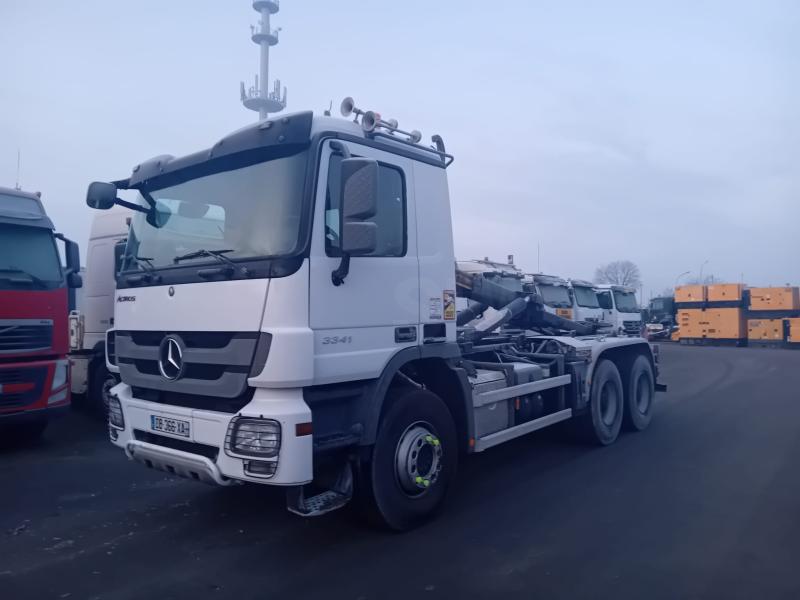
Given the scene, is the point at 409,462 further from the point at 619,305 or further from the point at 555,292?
the point at 619,305

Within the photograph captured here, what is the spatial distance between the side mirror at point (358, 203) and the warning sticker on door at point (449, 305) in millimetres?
1401

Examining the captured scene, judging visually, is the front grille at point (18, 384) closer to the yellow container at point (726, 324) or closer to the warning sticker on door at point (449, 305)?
the warning sticker on door at point (449, 305)

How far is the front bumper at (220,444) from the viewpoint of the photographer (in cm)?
392

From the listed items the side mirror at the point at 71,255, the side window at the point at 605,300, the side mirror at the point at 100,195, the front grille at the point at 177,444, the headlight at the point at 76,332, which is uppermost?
the side mirror at the point at 100,195

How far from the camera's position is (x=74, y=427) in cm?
949

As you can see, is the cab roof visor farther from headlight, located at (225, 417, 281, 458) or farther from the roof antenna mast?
the roof antenna mast

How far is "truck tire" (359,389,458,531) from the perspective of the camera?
4637 millimetres

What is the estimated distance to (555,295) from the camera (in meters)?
17.4

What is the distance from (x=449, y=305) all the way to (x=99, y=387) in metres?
6.93

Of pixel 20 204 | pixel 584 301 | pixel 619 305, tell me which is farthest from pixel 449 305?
pixel 619 305

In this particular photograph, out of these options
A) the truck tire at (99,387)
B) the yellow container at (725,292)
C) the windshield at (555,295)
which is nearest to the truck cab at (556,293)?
the windshield at (555,295)

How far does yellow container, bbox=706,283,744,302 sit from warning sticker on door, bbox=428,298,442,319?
30433 mm

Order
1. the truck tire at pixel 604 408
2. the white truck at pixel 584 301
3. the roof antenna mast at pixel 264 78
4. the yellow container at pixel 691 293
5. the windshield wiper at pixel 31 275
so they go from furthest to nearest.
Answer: the roof antenna mast at pixel 264 78
the yellow container at pixel 691 293
the white truck at pixel 584 301
the truck tire at pixel 604 408
the windshield wiper at pixel 31 275

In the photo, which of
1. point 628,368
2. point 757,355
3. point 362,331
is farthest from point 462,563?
point 757,355
